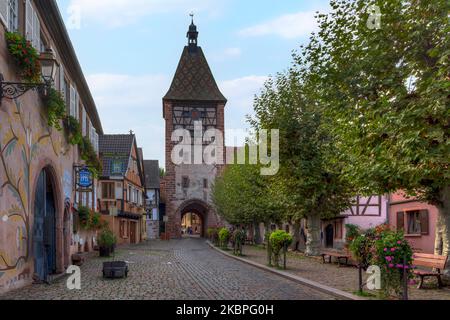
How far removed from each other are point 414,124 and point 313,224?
15089 mm

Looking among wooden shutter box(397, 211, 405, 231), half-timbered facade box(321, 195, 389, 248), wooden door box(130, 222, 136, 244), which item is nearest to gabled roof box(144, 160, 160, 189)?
wooden door box(130, 222, 136, 244)

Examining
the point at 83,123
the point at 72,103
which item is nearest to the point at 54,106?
the point at 72,103

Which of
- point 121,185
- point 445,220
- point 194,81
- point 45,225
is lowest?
point 45,225

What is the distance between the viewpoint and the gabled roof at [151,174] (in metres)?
68.4

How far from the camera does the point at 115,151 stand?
44000 millimetres

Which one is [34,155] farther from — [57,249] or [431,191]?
[431,191]

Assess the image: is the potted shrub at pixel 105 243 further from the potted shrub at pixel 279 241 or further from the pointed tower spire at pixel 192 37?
the pointed tower spire at pixel 192 37

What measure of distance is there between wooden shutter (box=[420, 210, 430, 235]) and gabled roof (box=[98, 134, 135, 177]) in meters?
21.8

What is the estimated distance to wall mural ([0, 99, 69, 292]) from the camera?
428 inches

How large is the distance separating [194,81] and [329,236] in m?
30.7

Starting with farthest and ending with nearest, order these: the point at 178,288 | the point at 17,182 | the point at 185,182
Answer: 1. the point at 185,182
2. the point at 178,288
3. the point at 17,182

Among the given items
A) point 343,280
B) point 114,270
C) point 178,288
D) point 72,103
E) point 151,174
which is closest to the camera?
point 178,288

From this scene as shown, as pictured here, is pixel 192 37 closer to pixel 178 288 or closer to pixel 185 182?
pixel 185 182

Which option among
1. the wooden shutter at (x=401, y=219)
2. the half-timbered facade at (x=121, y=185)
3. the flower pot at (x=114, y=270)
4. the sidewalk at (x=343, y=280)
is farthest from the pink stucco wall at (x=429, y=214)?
the half-timbered facade at (x=121, y=185)
